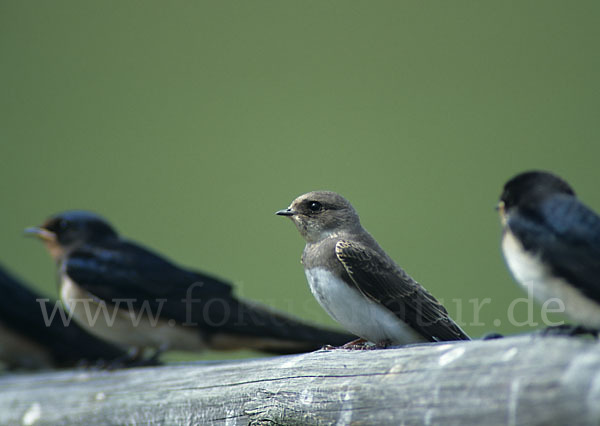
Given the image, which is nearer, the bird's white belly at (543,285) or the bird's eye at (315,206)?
the bird's white belly at (543,285)

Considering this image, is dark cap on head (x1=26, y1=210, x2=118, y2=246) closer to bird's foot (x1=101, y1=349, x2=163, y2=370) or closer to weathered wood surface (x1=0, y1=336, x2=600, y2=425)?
bird's foot (x1=101, y1=349, x2=163, y2=370)

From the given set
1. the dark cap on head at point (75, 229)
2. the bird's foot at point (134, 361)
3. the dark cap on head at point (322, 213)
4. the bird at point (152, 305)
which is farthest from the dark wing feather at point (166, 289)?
the dark cap on head at point (322, 213)

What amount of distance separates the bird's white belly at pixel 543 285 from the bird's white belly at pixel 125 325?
1.68 m

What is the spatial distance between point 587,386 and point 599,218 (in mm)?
329

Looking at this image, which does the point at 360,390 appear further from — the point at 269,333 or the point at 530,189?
the point at 269,333

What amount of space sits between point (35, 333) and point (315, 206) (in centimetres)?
200

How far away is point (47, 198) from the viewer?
512 centimetres

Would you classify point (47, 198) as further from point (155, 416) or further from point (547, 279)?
point (547, 279)

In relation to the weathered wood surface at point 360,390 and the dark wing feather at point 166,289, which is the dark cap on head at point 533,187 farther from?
the dark wing feather at point 166,289

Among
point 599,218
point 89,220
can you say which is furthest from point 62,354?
point 599,218

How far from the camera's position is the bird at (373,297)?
69.0 inches

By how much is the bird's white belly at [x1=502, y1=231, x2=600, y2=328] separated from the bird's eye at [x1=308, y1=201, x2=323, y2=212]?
0.71 metres

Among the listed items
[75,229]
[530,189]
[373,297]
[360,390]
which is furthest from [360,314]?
[75,229]

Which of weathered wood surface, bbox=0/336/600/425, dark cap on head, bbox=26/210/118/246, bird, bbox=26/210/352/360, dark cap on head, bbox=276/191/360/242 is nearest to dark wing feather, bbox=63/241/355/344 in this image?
bird, bbox=26/210/352/360
